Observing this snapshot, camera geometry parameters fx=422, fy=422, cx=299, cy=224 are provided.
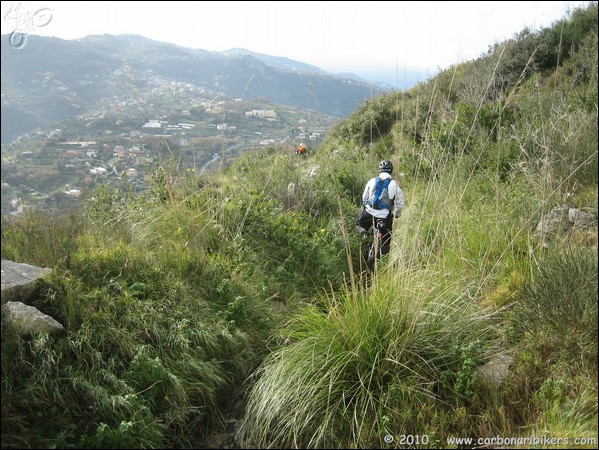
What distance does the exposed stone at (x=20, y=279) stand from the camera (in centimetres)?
280

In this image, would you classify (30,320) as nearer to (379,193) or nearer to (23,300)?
(23,300)

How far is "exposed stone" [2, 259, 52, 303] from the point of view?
110 inches

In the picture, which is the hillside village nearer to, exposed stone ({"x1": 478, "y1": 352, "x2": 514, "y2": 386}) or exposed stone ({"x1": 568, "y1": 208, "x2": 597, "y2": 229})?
exposed stone ({"x1": 478, "y1": 352, "x2": 514, "y2": 386})

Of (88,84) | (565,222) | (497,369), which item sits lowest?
(497,369)

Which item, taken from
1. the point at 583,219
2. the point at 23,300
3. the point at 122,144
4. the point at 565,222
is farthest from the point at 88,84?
the point at 583,219

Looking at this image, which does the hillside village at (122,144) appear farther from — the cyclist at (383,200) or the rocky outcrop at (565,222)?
the rocky outcrop at (565,222)

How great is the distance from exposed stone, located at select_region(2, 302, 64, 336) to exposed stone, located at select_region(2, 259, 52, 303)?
0.10 meters

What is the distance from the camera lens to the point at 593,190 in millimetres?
2832

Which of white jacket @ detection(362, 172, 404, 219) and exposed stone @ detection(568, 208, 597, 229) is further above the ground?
exposed stone @ detection(568, 208, 597, 229)

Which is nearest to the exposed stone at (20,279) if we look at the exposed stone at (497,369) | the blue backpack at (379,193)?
the exposed stone at (497,369)

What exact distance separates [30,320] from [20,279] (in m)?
0.39

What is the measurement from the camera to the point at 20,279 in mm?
2932

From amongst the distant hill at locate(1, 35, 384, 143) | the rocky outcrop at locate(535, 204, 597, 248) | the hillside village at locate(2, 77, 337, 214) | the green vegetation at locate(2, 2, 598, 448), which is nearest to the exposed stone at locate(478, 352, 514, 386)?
the green vegetation at locate(2, 2, 598, 448)

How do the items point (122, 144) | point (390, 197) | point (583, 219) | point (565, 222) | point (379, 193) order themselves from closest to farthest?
point (583, 219)
point (565, 222)
point (390, 197)
point (379, 193)
point (122, 144)
